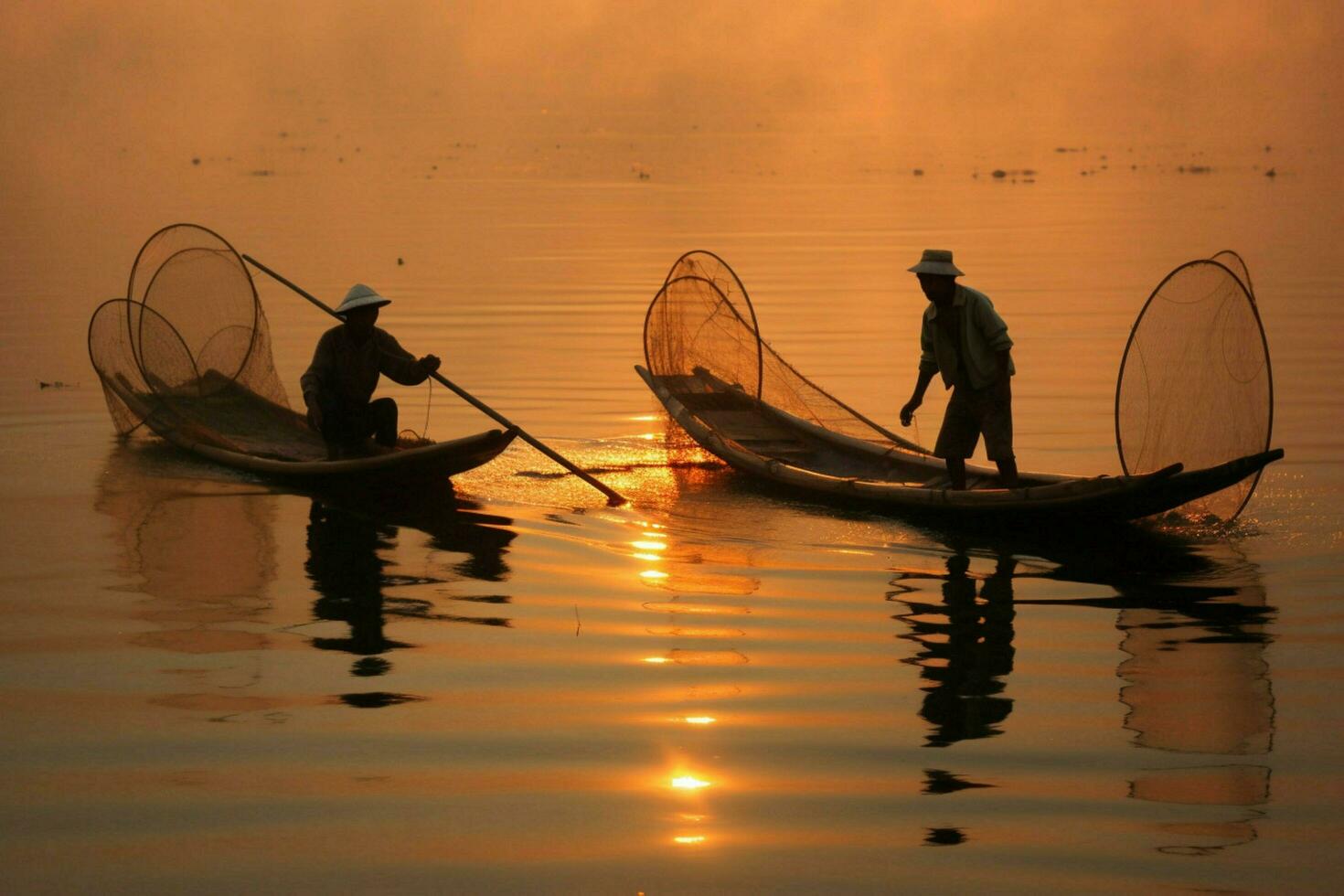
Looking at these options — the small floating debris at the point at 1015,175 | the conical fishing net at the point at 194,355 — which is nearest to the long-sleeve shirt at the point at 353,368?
the conical fishing net at the point at 194,355

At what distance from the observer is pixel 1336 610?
6.60 metres

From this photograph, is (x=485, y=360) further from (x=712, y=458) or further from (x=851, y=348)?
(x=712, y=458)

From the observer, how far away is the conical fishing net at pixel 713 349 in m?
10.0

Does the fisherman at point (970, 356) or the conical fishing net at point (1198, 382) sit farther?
the fisherman at point (970, 356)

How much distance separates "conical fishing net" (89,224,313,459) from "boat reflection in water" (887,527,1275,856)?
14.1 ft

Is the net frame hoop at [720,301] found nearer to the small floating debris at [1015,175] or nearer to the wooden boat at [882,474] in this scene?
the wooden boat at [882,474]

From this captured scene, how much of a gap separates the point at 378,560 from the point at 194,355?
3636 mm

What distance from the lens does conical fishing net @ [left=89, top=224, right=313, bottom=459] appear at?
399 inches

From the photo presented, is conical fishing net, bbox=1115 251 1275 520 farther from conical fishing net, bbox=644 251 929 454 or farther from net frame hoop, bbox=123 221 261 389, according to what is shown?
net frame hoop, bbox=123 221 261 389

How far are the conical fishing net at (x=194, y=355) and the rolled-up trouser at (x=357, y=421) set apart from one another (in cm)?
89

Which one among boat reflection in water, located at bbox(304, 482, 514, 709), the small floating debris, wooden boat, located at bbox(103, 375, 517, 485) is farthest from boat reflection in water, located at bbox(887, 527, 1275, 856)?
the small floating debris

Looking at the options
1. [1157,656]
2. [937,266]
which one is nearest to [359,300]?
[937,266]

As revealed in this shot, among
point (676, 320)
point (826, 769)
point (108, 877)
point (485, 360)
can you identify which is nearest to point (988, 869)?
point (826, 769)

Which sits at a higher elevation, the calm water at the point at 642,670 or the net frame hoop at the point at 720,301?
the net frame hoop at the point at 720,301
